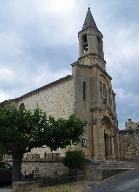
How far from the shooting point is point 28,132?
20156 millimetres

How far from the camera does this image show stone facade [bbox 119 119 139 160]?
119 ft

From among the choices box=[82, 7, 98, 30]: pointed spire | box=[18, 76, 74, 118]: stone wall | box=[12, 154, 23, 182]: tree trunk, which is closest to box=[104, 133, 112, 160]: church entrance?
box=[18, 76, 74, 118]: stone wall

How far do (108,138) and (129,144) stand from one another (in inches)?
226

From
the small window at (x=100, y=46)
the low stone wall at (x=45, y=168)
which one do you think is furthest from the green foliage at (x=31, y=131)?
the small window at (x=100, y=46)

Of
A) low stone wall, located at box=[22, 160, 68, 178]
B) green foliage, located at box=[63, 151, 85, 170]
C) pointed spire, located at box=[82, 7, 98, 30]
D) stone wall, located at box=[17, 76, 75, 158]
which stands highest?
pointed spire, located at box=[82, 7, 98, 30]

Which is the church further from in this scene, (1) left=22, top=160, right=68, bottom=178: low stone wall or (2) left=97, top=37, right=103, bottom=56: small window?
(1) left=22, top=160, right=68, bottom=178: low stone wall

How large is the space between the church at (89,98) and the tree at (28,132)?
711cm

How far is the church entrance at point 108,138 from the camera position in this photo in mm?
31969

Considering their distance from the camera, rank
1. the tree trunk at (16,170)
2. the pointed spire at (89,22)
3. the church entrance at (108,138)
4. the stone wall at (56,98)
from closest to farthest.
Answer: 1. the tree trunk at (16,170)
2. the stone wall at (56,98)
3. the church entrance at (108,138)
4. the pointed spire at (89,22)

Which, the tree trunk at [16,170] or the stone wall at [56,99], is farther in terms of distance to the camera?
the stone wall at [56,99]

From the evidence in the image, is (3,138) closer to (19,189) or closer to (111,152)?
(19,189)

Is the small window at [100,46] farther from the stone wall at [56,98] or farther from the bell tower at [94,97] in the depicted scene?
the stone wall at [56,98]

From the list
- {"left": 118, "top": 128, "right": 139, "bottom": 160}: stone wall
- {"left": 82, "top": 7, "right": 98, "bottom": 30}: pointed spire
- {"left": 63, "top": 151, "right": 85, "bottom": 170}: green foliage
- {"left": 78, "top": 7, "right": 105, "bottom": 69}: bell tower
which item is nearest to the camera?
{"left": 63, "top": 151, "right": 85, "bottom": 170}: green foliage

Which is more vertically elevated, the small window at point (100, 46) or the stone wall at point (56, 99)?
the small window at point (100, 46)
